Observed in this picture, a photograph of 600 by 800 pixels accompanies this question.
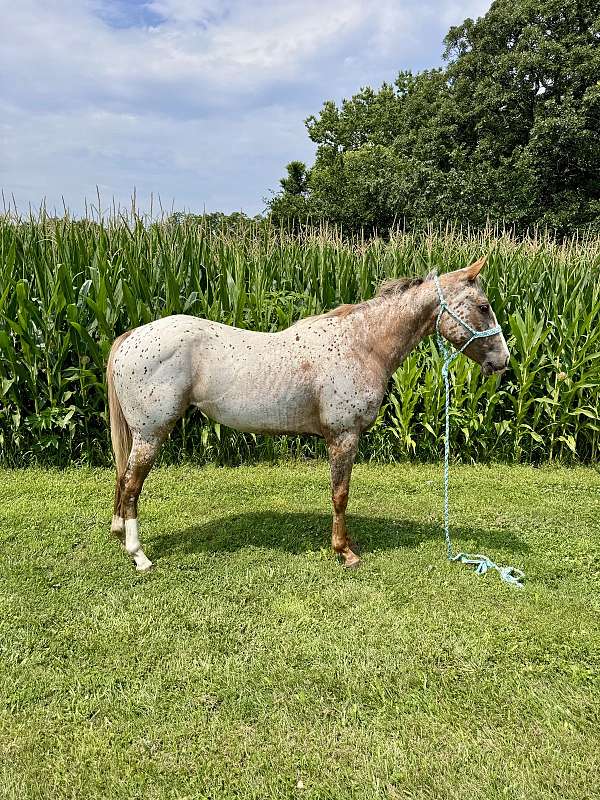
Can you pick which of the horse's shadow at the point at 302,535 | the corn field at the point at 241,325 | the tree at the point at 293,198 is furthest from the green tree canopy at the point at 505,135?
the horse's shadow at the point at 302,535

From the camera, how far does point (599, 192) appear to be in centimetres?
2095

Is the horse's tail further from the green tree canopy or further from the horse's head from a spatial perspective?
the green tree canopy

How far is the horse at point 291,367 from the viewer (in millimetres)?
3641

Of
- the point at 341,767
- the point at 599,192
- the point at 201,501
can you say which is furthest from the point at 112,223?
the point at 599,192

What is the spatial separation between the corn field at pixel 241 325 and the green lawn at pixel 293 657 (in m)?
1.38

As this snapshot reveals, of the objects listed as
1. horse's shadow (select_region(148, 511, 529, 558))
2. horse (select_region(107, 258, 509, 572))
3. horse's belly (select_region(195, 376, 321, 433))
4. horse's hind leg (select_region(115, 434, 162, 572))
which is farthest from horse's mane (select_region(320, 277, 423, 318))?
horse's shadow (select_region(148, 511, 529, 558))

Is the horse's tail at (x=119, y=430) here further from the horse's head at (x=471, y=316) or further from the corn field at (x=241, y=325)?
the horse's head at (x=471, y=316)

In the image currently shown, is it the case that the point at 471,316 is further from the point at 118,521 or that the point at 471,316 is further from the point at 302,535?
the point at 118,521

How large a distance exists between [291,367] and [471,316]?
123cm

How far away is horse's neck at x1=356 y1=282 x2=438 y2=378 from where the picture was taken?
12.3 ft

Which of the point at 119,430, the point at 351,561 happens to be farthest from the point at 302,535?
the point at 119,430

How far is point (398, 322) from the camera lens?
377cm

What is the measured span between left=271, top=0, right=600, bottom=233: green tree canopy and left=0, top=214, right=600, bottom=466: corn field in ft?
42.7

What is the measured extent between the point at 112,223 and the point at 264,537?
4.54m
